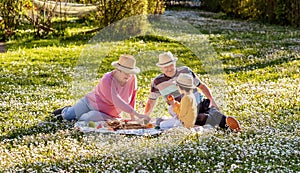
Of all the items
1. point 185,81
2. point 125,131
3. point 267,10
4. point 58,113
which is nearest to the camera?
point 185,81

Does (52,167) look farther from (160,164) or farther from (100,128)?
(100,128)

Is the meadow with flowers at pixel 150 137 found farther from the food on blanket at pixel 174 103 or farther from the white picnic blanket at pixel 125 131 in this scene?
the food on blanket at pixel 174 103

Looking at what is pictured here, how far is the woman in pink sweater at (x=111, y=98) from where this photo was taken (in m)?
7.85

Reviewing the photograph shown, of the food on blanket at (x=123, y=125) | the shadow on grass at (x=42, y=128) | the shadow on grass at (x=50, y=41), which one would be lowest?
the shadow on grass at (x=42, y=128)

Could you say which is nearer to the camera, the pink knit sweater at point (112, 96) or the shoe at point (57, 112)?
the pink knit sweater at point (112, 96)

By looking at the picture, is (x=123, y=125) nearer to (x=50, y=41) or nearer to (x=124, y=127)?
(x=124, y=127)

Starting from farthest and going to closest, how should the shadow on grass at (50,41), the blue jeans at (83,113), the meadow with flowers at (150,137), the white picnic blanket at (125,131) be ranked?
the shadow on grass at (50,41) → the blue jeans at (83,113) → the white picnic blanket at (125,131) → the meadow with flowers at (150,137)

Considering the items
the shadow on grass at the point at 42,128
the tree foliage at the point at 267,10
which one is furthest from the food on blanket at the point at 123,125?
the tree foliage at the point at 267,10

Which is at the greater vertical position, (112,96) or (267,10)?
(267,10)

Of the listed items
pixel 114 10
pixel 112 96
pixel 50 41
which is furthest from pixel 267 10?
pixel 112 96

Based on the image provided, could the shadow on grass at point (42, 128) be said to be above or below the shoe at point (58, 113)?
below

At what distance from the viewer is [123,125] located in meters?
7.93

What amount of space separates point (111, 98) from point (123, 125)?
460mm

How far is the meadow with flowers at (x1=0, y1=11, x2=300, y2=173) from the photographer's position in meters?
6.21
